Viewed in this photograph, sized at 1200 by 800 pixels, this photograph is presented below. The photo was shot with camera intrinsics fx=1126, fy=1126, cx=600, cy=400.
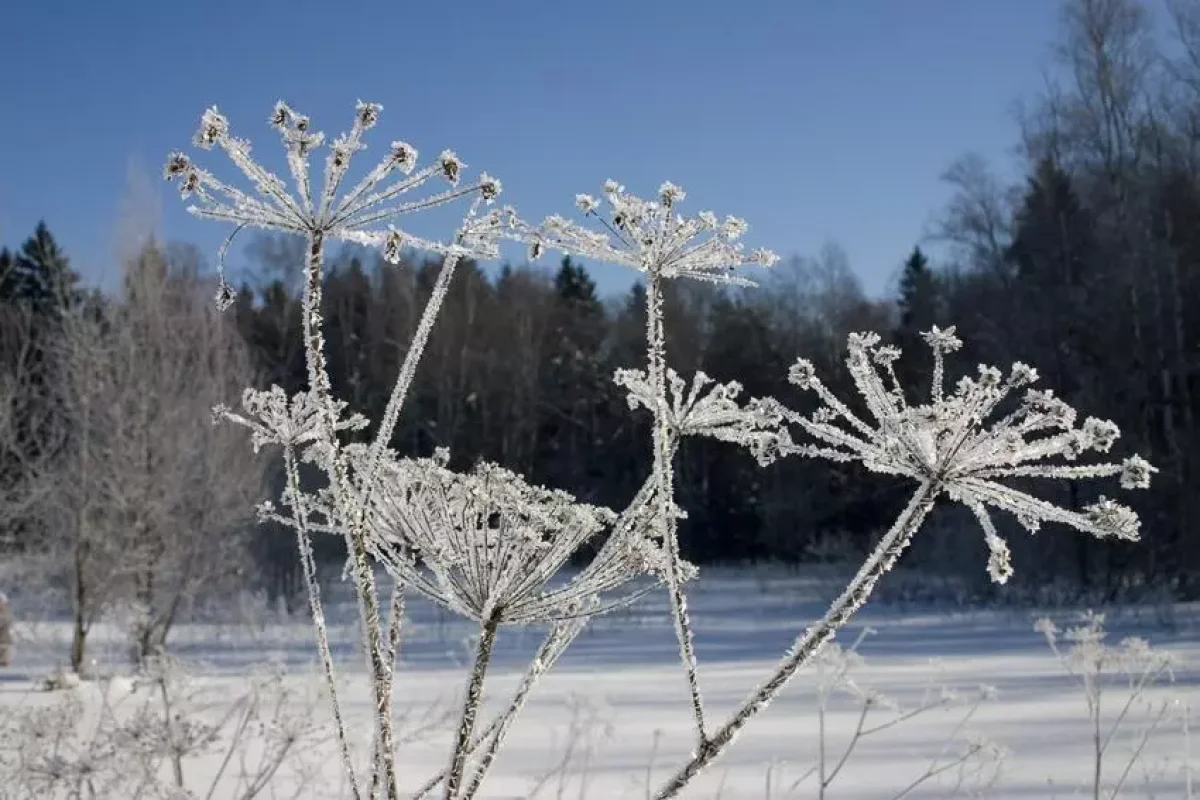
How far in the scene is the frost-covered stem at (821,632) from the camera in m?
0.94

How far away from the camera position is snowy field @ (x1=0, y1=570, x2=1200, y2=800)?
4852 mm

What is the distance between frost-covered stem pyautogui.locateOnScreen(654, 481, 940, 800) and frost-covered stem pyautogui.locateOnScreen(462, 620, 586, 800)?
0.69 feet

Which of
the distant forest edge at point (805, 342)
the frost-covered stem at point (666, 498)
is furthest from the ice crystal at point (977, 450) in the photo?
the distant forest edge at point (805, 342)

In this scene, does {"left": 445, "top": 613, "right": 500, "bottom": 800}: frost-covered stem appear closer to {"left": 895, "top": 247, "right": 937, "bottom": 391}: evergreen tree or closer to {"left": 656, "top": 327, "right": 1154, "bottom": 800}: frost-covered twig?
{"left": 656, "top": 327, "right": 1154, "bottom": 800}: frost-covered twig

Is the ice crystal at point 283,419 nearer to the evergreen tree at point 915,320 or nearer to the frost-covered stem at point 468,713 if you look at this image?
the frost-covered stem at point 468,713

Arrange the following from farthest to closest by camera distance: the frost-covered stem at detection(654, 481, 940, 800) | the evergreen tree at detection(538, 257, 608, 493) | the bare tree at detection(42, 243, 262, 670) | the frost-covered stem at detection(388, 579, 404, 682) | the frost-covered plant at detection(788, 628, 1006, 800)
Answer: the evergreen tree at detection(538, 257, 608, 493) → the bare tree at detection(42, 243, 262, 670) → the frost-covered plant at detection(788, 628, 1006, 800) → the frost-covered stem at detection(388, 579, 404, 682) → the frost-covered stem at detection(654, 481, 940, 800)

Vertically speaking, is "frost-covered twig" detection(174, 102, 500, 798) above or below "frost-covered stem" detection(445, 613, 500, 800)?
above

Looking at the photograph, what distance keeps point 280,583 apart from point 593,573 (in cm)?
1704

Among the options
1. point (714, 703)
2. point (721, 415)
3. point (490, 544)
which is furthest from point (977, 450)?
point (714, 703)

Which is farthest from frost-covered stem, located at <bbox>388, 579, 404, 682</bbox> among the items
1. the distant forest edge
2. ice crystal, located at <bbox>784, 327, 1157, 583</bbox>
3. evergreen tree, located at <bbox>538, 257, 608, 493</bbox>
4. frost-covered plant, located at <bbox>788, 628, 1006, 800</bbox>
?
evergreen tree, located at <bbox>538, 257, 608, 493</bbox>

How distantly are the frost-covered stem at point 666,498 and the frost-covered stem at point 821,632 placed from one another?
0.09ft

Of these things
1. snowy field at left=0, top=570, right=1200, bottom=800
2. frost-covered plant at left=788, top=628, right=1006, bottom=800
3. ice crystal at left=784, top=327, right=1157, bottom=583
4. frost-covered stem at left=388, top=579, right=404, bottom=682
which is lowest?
snowy field at left=0, top=570, right=1200, bottom=800

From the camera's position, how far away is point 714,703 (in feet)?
26.0

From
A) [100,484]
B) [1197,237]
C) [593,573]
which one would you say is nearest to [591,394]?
[1197,237]
